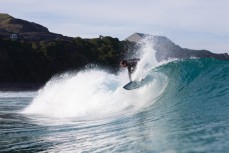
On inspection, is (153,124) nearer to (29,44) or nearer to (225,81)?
(225,81)

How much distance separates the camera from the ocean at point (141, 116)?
34.7ft

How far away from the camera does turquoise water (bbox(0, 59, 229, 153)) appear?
10484 millimetres

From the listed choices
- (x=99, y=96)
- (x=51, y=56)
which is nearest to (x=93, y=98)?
(x=99, y=96)

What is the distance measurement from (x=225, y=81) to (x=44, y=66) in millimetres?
67721

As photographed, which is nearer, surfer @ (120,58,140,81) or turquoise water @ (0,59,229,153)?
turquoise water @ (0,59,229,153)

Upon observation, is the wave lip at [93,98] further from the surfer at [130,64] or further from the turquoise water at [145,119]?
the surfer at [130,64]

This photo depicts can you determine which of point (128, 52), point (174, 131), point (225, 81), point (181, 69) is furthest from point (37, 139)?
point (128, 52)

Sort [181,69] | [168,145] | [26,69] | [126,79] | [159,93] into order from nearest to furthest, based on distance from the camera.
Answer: [168,145] → [159,93] → [181,69] → [126,79] → [26,69]

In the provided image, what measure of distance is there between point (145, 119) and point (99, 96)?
9174 mm

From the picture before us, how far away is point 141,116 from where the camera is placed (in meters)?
16.2

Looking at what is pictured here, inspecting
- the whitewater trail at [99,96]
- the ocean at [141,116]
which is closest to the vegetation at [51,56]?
the whitewater trail at [99,96]

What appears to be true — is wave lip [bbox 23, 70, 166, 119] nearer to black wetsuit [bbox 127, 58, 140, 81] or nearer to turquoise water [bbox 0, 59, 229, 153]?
turquoise water [bbox 0, 59, 229, 153]

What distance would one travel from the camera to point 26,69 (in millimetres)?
79500

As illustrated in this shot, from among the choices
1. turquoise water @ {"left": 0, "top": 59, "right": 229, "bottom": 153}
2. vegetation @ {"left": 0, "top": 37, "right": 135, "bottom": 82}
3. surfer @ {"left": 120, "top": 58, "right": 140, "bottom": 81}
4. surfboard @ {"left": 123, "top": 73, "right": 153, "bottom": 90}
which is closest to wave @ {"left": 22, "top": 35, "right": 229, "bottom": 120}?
turquoise water @ {"left": 0, "top": 59, "right": 229, "bottom": 153}
